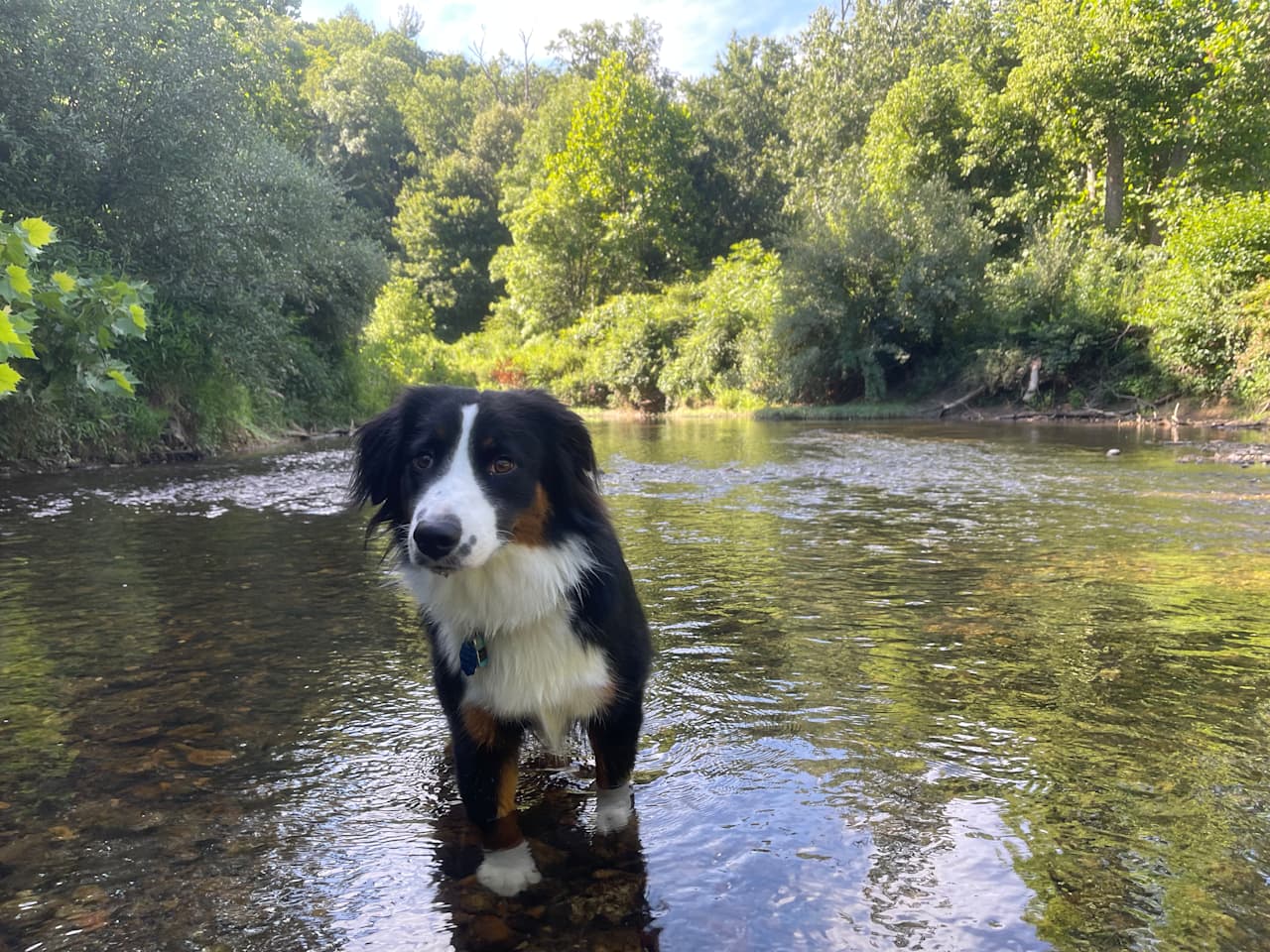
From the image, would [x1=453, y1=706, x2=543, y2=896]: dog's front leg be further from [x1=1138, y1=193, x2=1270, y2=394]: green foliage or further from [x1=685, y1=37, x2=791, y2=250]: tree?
[x1=685, y1=37, x2=791, y2=250]: tree

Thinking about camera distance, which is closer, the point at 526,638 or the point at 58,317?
the point at 526,638

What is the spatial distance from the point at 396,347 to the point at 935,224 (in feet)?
56.4

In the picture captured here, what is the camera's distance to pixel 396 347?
2770 cm

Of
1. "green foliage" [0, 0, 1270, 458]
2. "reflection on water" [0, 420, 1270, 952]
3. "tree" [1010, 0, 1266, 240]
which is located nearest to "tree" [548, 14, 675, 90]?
"green foliage" [0, 0, 1270, 458]

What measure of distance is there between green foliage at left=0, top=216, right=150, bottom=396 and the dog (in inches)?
94.8

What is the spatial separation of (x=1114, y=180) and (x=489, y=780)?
31.3 meters

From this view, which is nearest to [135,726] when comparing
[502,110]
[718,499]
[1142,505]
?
[718,499]

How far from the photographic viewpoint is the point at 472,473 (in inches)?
100

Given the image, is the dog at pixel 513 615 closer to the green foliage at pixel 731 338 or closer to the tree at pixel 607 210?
the green foliage at pixel 731 338

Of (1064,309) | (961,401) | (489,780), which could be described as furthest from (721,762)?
(1064,309)

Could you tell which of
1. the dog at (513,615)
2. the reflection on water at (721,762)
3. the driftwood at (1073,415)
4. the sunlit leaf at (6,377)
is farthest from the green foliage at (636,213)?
the dog at (513,615)

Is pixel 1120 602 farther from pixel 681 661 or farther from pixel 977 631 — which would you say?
pixel 681 661

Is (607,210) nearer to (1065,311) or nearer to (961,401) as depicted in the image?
(961,401)

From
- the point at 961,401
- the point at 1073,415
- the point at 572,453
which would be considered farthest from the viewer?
the point at 961,401
